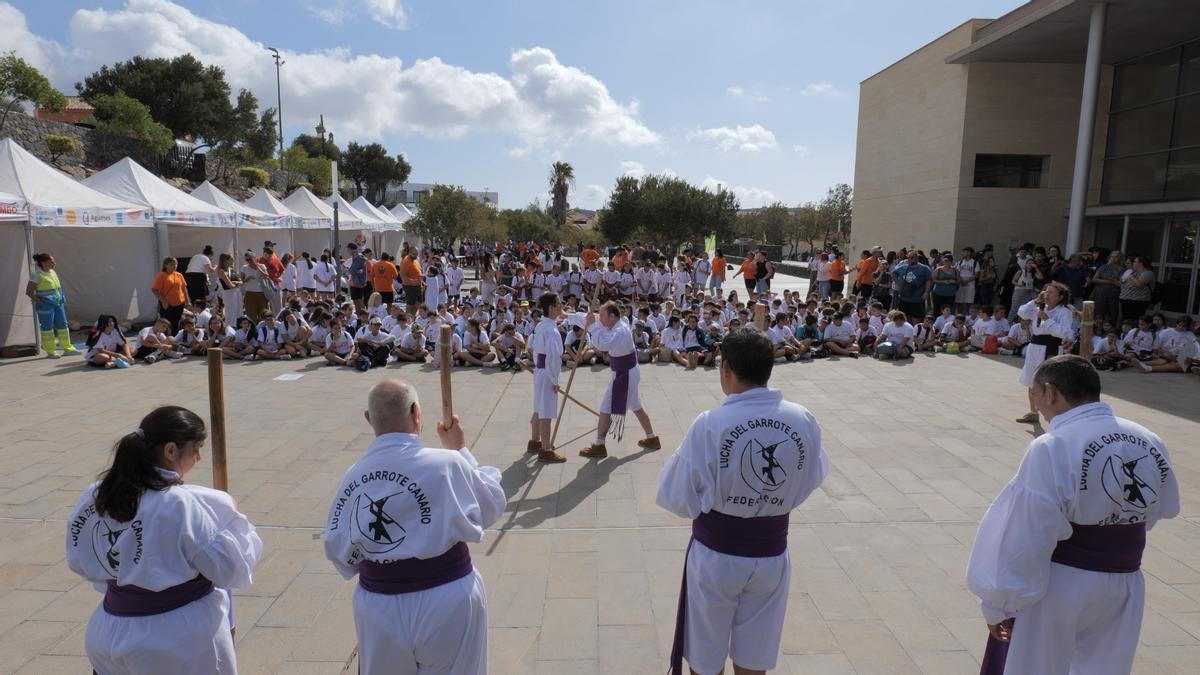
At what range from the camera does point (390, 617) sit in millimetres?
2537

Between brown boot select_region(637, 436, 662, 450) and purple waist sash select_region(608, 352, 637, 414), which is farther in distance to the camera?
brown boot select_region(637, 436, 662, 450)

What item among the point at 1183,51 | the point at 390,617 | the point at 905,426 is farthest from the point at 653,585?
the point at 1183,51

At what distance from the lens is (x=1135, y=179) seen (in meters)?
17.4

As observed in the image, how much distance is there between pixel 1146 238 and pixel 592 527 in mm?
17535

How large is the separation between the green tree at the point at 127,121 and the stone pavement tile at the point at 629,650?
3440cm

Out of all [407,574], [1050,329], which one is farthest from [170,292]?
[1050,329]

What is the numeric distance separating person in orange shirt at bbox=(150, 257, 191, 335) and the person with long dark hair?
1230cm

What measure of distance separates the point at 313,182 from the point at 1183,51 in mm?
43523

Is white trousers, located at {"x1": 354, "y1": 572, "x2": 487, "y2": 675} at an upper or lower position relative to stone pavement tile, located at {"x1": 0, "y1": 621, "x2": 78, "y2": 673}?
upper

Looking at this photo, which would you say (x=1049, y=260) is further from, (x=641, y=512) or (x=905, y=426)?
(x=641, y=512)

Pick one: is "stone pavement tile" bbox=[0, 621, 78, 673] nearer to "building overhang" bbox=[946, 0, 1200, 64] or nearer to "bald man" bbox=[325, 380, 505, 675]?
"bald man" bbox=[325, 380, 505, 675]

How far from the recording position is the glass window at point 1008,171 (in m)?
19.4

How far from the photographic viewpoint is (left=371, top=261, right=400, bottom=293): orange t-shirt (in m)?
16.1

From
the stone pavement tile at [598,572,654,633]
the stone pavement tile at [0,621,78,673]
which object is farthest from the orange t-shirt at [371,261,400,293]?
the stone pavement tile at [598,572,654,633]
